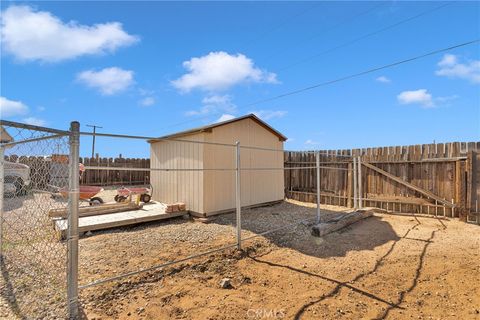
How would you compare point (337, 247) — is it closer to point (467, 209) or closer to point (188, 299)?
point (188, 299)

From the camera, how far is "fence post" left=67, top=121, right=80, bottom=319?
256cm

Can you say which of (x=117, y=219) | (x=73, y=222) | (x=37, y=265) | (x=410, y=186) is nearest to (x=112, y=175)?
(x=117, y=219)

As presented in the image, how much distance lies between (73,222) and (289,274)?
8.75 feet

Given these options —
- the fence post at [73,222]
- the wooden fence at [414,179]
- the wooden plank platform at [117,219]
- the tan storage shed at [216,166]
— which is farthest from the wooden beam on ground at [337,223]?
the fence post at [73,222]

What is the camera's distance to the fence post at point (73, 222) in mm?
2559

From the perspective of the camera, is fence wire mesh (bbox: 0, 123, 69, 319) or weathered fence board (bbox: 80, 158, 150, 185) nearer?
fence wire mesh (bbox: 0, 123, 69, 319)

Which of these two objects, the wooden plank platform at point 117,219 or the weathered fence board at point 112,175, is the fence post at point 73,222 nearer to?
the wooden plank platform at point 117,219

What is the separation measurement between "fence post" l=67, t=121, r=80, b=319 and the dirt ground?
25 centimetres

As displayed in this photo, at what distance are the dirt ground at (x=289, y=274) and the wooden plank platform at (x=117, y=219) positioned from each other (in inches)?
10.8

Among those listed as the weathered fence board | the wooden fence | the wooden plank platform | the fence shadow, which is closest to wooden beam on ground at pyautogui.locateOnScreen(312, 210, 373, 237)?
the fence shadow

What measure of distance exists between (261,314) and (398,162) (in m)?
6.77

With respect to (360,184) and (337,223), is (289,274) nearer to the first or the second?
(337,223)

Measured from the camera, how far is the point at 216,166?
730 centimetres

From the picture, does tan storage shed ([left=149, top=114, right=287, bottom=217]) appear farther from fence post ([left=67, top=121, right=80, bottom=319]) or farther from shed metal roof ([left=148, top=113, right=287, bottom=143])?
fence post ([left=67, top=121, right=80, bottom=319])
